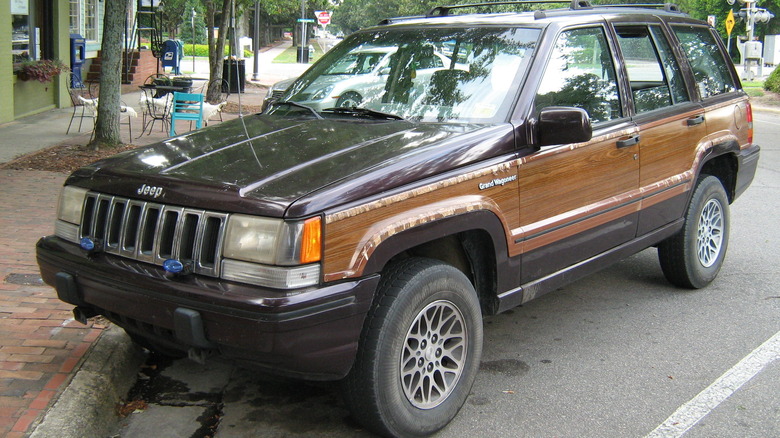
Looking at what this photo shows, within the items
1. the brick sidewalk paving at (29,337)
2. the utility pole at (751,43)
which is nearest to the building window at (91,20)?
the brick sidewalk paving at (29,337)

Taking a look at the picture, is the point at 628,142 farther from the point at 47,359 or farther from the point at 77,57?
the point at 77,57

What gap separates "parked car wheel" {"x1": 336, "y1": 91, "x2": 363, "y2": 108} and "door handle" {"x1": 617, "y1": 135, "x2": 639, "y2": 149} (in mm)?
1491

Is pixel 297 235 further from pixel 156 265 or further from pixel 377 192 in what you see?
pixel 156 265

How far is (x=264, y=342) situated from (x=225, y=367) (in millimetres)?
1583

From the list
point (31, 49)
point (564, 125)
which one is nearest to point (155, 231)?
point (564, 125)

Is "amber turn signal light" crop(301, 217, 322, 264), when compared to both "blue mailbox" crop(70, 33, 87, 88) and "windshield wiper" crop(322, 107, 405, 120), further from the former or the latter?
"blue mailbox" crop(70, 33, 87, 88)

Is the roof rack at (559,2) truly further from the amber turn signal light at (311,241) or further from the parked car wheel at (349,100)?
the amber turn signal light at (311,241)

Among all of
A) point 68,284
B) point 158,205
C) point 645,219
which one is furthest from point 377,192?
A: point 645,219

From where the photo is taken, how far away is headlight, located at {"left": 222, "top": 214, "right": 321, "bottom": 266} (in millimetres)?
3184

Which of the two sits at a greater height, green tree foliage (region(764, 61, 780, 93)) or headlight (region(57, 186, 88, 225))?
green tree foliage (region(764, 61, 780, 93))

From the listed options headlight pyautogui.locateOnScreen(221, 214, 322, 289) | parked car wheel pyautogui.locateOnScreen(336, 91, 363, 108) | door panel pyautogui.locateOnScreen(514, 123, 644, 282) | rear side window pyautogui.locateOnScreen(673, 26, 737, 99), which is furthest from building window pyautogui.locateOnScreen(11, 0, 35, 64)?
headlight pyautogui.locateOnScreen(221, 214, 322, 289)

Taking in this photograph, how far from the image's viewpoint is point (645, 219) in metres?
5.12

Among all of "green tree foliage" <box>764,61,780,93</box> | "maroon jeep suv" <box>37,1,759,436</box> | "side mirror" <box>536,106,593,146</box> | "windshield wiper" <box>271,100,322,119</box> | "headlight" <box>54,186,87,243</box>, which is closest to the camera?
"maroon jeep suv" <box>37,1,759,436</box>

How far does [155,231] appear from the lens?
11.4ft
